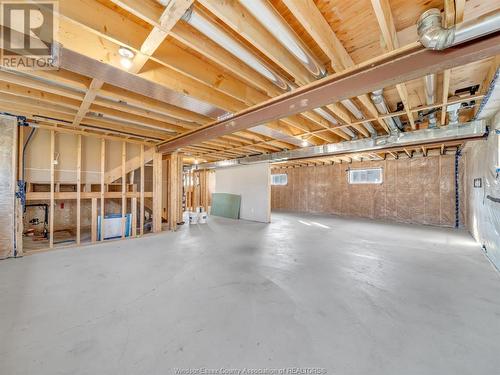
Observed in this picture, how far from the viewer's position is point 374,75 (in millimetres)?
1862

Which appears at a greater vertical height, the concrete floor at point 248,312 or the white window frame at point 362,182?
the white window frame at point 362,182

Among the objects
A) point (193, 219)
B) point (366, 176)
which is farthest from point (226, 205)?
point (366, 176)

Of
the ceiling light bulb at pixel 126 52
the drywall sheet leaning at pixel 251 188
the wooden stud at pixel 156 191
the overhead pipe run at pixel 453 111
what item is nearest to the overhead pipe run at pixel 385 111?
the overhead pipe run at pixel 453 111

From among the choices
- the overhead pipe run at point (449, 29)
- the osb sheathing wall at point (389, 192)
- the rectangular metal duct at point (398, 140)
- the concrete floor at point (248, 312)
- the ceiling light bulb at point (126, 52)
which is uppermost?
the ceiling light bulb at point (126, 52)

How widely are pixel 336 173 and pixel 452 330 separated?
744 cm

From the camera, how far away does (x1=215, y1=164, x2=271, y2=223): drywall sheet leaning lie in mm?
6934

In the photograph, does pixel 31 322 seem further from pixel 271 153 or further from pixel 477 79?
pixel 271 153

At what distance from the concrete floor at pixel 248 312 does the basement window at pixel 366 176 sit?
177 inches

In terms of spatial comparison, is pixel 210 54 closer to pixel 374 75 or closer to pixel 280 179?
pixel 374 75

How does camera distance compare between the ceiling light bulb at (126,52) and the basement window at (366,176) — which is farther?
the basement window at (366,176)

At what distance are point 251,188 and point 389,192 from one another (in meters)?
4.90

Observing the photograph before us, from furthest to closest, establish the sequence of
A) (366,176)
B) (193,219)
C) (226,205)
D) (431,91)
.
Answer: (226,205)
(366,176)
(193,219)
(431,91)

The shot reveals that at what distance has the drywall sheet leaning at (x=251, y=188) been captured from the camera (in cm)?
693

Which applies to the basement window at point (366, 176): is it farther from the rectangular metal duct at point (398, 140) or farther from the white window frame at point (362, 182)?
the rectangular metal duct at point (398, 140)
